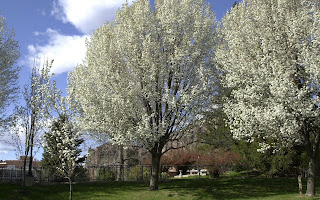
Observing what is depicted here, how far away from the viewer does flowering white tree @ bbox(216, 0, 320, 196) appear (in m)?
14.7

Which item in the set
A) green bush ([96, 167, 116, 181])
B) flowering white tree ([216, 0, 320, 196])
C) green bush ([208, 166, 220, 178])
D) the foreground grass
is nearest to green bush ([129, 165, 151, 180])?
green bush ([96, 167, 116, 181])

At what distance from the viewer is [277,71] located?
1542 centimetres

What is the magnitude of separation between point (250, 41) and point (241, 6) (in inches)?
169

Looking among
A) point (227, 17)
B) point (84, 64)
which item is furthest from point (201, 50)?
point (84, 64)

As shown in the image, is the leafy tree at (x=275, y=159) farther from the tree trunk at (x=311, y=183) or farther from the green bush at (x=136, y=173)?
the green bush at (x=136, y=173)

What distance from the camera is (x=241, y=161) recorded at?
30.7 m

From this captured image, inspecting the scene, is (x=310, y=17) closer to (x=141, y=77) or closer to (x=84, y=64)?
(x=141, y=77)

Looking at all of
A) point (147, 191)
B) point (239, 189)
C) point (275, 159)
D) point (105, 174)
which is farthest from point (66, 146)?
point (275, 159)

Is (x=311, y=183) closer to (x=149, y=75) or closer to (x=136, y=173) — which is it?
(x=149, y=75)

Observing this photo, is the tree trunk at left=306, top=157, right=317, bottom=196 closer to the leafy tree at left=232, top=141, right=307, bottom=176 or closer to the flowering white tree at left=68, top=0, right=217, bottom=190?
the flowering white tree at left=68, top=0, right=217, bottom=190

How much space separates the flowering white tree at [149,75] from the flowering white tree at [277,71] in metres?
1.97

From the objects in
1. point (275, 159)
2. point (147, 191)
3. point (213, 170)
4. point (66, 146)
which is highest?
point (66, 146)

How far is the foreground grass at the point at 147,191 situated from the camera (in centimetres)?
1722

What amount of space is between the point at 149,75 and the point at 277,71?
24.8 ft
